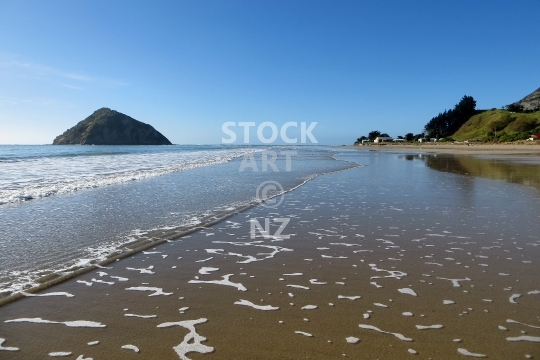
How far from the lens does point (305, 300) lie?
13.5ft

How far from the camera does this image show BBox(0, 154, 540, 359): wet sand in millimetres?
3158

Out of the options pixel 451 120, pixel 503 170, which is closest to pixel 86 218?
pixel 503 170

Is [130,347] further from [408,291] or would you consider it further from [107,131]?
[107,131]

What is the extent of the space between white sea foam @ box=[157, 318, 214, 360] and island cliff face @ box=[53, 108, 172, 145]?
17224cm

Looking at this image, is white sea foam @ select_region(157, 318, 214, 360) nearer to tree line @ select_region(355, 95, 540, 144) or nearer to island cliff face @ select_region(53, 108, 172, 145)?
tree line @ select_region(355, 95, 540, 144)

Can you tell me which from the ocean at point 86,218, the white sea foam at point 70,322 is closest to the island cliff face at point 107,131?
the ocean at point 86,218

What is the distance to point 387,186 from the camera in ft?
49.4

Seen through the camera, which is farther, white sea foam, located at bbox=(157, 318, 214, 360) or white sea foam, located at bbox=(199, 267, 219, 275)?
white sea foam, located at bbox=(199, 267, 219, 275)

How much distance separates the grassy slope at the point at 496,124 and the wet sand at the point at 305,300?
360 ft

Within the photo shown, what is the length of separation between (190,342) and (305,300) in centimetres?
148

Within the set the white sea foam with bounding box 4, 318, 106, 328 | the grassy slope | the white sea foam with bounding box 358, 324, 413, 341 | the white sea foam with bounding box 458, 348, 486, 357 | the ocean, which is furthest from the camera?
the grassy slope

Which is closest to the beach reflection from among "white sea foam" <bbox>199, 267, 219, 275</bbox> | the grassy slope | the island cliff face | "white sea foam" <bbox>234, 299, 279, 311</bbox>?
"white sea foam" <bbox>199, 267, 219, 275</bbox>

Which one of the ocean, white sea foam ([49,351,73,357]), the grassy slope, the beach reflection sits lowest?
white sea foam ([49,351,73,357])

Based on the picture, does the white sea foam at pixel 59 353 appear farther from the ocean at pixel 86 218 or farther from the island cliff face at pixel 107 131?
the island cliff face at pixel 107 131
